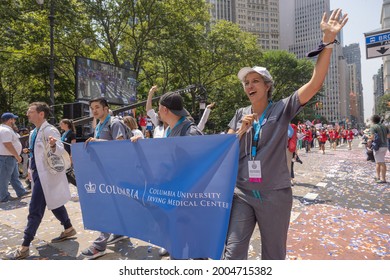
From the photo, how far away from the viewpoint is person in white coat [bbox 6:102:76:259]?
156 inches

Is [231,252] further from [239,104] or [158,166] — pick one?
[239,104]

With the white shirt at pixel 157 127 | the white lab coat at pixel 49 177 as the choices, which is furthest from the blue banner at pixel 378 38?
the white lab coat at pixel 49 177

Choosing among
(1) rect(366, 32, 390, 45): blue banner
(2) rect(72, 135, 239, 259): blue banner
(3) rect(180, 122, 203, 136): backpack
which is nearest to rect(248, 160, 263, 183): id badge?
(2) rect(72, 135, 239, 259): blue banner

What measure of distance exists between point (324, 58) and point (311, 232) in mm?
3418

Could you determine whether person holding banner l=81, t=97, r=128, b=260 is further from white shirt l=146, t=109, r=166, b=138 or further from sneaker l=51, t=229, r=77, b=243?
white shirt l=146, t=109, r=166, b=138

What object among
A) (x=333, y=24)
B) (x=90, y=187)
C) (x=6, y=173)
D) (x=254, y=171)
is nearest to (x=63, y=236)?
(x=90, y=187)

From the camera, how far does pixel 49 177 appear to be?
13.7ft

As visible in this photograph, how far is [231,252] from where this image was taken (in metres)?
2.31

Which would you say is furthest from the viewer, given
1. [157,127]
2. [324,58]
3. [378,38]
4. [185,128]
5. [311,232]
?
[378,38]

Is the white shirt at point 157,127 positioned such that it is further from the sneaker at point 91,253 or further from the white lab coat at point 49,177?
the sneaker at point 91,253

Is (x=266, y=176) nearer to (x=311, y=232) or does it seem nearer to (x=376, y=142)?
(x=311, y=232)

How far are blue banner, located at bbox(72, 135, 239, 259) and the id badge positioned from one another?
0.13 meters

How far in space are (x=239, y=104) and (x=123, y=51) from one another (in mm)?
16247
